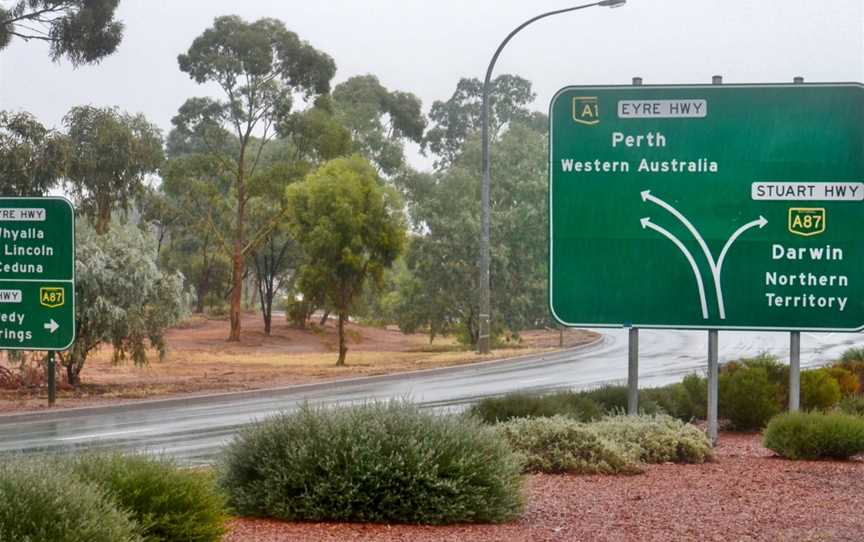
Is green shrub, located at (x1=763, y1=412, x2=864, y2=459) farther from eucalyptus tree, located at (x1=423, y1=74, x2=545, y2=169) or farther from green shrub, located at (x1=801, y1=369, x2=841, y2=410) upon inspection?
eucalyptus tree, located at (x1=423, y1=74, x2=545, y2=169)

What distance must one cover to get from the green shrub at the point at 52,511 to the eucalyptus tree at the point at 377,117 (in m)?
58.2

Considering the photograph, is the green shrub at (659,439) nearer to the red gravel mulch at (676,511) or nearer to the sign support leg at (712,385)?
the red gravel mulch at (676,511)

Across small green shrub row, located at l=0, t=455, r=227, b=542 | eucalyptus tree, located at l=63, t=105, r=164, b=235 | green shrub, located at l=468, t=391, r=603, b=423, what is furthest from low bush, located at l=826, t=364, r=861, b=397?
eucalyptus tree, located at l=63, t=105, r=164, b=235

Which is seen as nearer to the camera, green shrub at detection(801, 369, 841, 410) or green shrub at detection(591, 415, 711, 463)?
green shrub at detection(591, 415, 711, 463)

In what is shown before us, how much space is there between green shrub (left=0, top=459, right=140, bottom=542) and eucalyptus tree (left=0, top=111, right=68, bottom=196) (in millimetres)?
28341

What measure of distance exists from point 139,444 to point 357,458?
8.60 metres

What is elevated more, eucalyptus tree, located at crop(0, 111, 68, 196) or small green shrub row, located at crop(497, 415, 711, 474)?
eucalyptus tree, located at crop(0, 111, 68, 196)

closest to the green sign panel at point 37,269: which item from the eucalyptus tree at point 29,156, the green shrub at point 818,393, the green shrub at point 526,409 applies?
the green shrub at point 526,409

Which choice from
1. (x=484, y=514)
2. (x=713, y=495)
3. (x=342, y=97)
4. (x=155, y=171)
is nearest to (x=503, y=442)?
(x=484, y=514)

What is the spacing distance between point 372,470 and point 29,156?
27371 millimetres

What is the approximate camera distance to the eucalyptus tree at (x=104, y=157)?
1645 inches

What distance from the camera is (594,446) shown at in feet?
40.8

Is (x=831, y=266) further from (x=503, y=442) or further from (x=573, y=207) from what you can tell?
(x=503, y=442)

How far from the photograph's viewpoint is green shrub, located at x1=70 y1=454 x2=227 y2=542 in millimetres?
7316
